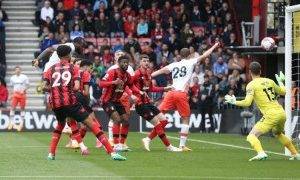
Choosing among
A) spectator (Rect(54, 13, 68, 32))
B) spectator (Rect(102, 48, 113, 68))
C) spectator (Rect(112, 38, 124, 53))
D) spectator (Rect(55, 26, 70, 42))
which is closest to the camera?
spectator (Rect(102, 48, 113, 68))

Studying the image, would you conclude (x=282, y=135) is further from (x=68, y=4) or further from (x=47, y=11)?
(x=68, y=4)

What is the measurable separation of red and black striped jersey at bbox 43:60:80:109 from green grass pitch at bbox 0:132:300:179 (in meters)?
1.10

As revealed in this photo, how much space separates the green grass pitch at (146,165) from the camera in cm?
1506

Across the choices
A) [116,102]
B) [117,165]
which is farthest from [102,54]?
[117,165]

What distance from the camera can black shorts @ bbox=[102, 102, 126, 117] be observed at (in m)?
20.8

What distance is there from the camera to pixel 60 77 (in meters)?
17.7

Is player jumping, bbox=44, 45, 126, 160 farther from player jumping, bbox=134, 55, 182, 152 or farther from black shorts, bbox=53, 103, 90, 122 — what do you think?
player jumping, bbox=134, 55, 182, 152

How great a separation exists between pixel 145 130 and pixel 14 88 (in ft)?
15.8

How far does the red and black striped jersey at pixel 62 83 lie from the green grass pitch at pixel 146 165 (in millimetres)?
1098

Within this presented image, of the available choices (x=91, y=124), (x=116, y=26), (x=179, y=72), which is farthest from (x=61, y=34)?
(x=91, y=124)

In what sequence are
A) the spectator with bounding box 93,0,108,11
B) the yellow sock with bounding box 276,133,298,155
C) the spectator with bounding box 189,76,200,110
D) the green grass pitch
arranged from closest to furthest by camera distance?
the green grass pitch → the yellow sock with bounding box 276,133,298,155 → the spectator with bounding box 189,76,200,110 → the spectator with bounding box 93,0,108,11

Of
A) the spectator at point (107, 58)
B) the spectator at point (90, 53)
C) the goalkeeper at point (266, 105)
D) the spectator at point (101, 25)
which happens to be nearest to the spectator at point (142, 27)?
the spectator at point (101, 25)

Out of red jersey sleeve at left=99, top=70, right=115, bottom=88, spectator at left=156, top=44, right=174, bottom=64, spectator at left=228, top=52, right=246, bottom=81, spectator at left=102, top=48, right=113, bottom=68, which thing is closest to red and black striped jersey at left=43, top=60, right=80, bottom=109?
red jersey sleeve at left=99, top=70, right=115, bottom=88

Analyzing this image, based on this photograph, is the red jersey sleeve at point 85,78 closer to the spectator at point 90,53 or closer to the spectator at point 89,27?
the spectator at point 90,53
